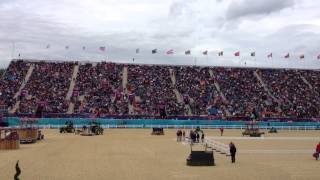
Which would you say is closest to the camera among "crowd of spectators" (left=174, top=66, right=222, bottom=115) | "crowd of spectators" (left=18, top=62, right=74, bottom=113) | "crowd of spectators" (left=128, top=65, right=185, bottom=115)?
"crowd of spectators" (left=18, top=62, right=74, bottom=113)

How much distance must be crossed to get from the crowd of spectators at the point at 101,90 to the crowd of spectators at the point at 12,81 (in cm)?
1028

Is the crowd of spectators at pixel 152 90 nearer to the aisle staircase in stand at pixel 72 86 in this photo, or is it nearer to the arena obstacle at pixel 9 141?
the aisle staircase in stand at pixel 72 86

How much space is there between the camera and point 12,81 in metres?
84.7

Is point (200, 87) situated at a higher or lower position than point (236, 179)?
higher

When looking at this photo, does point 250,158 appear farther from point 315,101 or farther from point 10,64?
point 10,64

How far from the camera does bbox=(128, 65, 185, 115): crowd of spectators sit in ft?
262

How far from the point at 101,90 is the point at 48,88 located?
366 inches

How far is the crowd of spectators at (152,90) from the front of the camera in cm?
7975

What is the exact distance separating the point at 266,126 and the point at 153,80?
26331mm

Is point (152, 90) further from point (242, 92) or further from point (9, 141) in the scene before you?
point (9, 141)

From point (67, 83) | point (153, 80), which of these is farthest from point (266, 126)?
point (67, 83)

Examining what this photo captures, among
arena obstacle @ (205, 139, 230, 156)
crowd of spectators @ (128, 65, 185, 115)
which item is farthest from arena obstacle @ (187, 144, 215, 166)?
crowd of spectators @ (128, 65, 185, 115)

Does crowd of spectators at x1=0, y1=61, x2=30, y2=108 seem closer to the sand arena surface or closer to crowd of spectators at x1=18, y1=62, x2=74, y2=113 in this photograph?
crowd of spectators at x1=18, y1=62, x2=74, y2=113

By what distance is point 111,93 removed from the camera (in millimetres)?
84125
